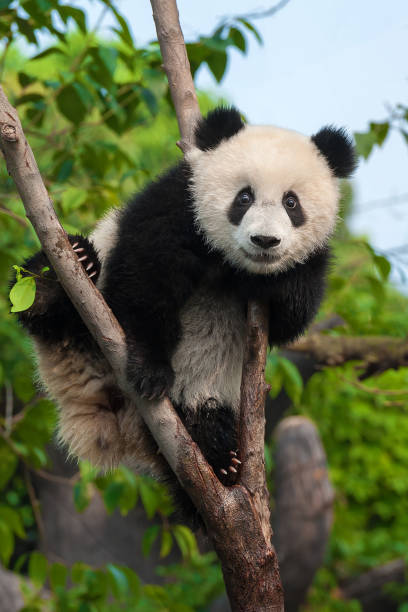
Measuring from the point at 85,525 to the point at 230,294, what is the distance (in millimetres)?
6410

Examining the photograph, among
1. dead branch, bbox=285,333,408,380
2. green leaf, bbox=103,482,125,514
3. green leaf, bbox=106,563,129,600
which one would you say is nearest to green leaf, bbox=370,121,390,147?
dead branch, bbox=285,333,408,380

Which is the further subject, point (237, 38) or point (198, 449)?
point (237, 38)

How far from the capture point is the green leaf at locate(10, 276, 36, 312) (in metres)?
1.68

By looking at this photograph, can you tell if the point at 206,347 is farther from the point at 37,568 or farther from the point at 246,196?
the point at 37,568

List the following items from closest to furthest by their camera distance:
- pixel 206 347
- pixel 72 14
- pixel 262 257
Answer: pixel 262 257 → pixel 206 347 → pixel 72 14

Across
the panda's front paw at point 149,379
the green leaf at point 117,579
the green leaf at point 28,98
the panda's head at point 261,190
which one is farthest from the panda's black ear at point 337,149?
the green leaf at point 117,579

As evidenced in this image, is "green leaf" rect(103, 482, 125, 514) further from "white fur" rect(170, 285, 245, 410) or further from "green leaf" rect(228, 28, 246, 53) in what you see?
"green leaf" rect(228, 28, 246, 53)

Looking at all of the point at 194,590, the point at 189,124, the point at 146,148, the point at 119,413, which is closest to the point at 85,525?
the point at 194,590

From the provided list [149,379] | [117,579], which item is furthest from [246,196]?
[117,579]

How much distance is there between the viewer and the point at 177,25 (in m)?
2.45

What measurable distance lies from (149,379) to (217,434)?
526 mm

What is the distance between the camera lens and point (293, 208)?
2160 millimetres

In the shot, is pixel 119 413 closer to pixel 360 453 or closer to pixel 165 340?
pixel 165 340

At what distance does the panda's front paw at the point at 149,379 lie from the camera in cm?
184
